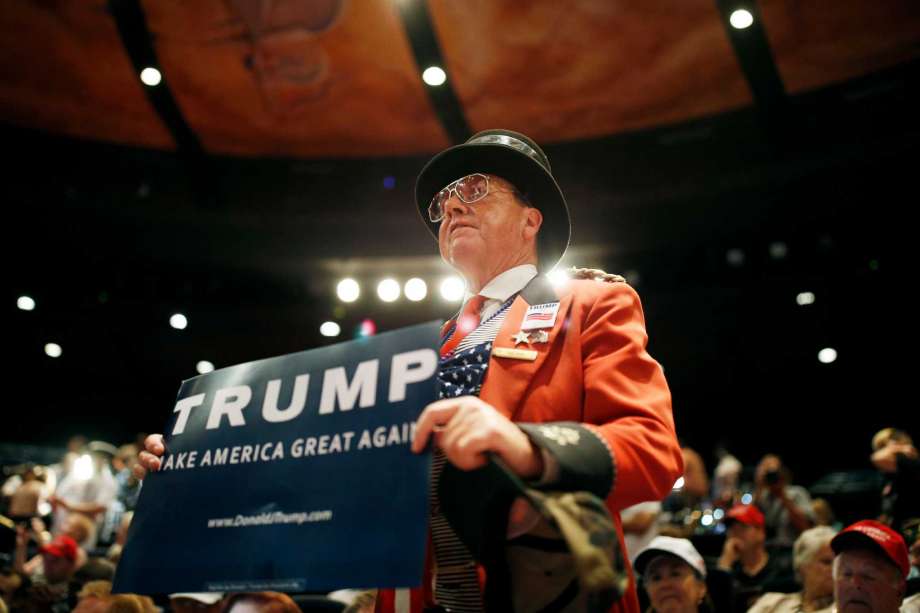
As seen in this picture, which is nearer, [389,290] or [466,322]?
[466,322]

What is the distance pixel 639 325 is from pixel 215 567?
2.90 ft

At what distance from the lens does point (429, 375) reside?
1158 millimetres

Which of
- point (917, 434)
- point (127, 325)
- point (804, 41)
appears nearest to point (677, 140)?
point (804, 41)

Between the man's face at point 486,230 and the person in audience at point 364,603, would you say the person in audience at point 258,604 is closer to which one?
the person in audience at point 364,603

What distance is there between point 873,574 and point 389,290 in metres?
7.37

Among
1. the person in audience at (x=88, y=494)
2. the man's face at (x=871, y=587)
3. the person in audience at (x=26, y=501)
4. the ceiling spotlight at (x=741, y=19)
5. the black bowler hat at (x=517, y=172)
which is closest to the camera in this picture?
the black bowler hat at (x=517, y=172)

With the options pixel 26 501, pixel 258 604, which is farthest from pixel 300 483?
pixel 26 501

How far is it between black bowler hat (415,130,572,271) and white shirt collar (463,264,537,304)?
182 mm

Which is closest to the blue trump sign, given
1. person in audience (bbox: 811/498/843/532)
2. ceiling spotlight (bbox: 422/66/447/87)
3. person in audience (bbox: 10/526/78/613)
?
person in audience (bbox: 10/526/78/613)

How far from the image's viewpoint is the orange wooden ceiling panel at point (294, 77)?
8461mm

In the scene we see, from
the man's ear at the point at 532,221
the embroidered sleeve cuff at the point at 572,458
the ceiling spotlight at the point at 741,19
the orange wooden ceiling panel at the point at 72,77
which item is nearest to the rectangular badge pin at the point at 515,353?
the embroidered sleeve cuff at the point at 572,458

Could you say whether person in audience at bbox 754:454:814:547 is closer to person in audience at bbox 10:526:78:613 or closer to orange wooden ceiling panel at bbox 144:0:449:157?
person in audience at bbox 10:526:78:613

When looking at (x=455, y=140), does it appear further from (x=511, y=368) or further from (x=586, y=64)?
(x=511, y=368)

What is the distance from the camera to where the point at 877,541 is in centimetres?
304
